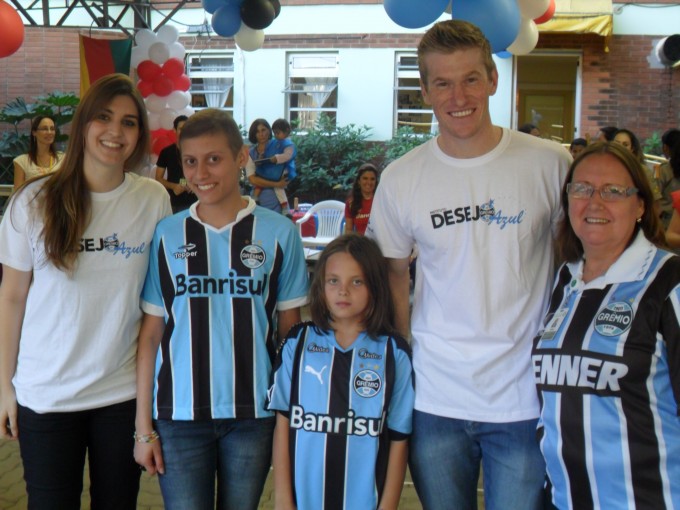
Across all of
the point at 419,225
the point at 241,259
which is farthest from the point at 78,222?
the point at 419,225

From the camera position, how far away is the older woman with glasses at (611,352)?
156 centimetres

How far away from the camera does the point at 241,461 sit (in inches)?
79.0

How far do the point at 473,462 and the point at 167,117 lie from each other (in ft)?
21.8

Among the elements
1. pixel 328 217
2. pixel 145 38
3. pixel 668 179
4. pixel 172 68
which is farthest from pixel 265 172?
pixel 668 179

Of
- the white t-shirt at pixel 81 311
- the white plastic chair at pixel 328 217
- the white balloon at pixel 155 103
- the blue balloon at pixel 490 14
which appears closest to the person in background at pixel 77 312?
the white t-shirt at pixel 81 311

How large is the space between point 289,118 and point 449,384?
37.6 feet

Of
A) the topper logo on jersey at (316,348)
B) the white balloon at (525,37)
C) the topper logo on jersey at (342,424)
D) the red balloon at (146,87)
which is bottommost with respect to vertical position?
the topper logo on jersey at (342,424)

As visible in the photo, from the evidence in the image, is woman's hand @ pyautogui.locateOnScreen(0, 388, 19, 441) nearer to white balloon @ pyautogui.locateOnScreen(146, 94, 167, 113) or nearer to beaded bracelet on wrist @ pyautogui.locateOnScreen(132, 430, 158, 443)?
beaded bracelet on wrist @ pyautogui.locateOnScreen(132, 430, 158, 443)

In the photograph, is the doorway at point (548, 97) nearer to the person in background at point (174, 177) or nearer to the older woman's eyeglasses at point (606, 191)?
the person in background at point (174, 177)

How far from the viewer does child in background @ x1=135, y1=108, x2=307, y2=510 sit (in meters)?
1.96

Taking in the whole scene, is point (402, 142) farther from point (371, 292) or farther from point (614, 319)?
point (614, 319)

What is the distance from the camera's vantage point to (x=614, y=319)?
1.62 meters

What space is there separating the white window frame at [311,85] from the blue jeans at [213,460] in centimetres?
1115

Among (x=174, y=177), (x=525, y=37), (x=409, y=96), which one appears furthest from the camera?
(x=409, y=96)
